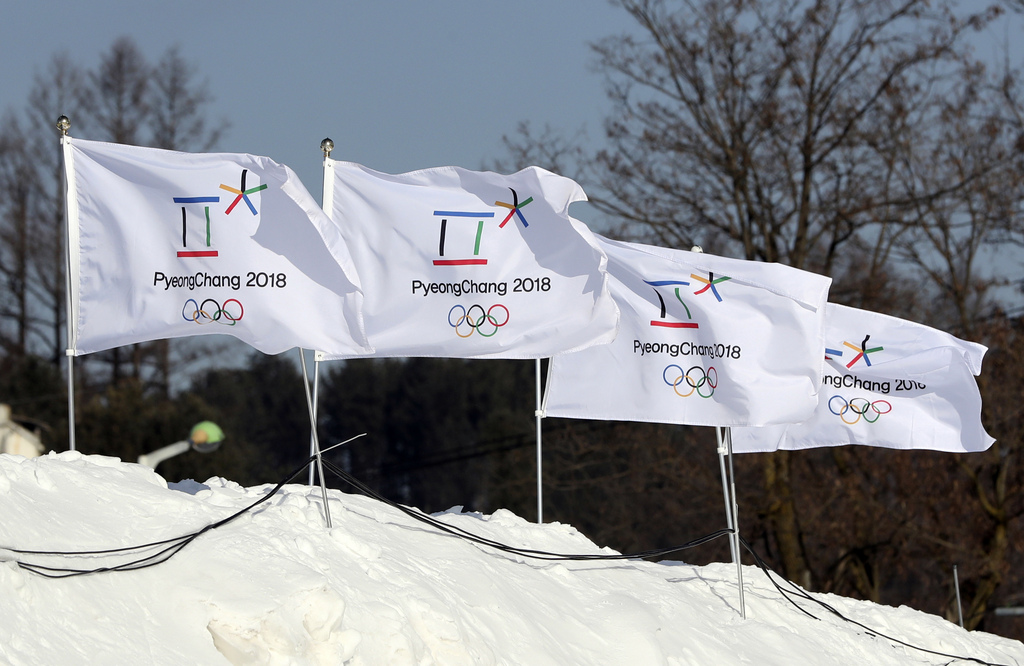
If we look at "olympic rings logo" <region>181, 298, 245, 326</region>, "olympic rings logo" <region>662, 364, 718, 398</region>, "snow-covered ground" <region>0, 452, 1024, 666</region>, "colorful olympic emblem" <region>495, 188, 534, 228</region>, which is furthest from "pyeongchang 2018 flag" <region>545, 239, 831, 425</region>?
"olympic rings logo" <region>181, 298, 245, 326</region>

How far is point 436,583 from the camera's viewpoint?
809 cm

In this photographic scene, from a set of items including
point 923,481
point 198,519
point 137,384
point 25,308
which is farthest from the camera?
point 25,308

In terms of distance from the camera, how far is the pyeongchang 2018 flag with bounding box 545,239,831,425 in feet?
33.1

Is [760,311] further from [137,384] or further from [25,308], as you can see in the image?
[25,308]

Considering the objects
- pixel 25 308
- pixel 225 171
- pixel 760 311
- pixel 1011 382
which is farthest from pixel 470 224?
pixel 25 308

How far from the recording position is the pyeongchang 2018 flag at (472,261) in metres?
9.18

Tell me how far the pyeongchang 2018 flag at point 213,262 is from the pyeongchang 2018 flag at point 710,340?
2.68 metres

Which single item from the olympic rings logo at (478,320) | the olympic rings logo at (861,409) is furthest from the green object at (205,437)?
the olympic rings logo at (861,409)

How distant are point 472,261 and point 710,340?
2198 mm

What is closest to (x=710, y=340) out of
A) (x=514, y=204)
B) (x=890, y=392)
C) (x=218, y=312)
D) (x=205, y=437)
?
(x=514, y=204)

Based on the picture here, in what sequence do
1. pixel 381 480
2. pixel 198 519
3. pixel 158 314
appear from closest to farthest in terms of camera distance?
1. pixel 198 519
2. pixel 158 314
3. pixel 381 480

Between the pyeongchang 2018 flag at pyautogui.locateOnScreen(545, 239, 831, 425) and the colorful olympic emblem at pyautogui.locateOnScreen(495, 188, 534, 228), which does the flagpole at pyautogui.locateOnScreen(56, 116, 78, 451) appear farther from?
the pyeongchang 2018 flag at pyautogui.locateOnScreen(545, 239, 831, 425)

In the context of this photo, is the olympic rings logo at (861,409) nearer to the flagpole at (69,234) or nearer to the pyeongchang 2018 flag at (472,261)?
the pyeongchang 2018 flag at (472,261)

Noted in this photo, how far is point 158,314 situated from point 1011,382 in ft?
63.5
